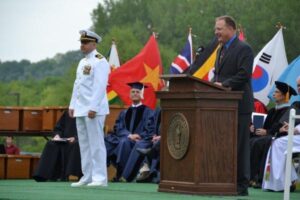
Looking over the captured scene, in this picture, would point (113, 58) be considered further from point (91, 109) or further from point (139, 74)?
point (91, 109)

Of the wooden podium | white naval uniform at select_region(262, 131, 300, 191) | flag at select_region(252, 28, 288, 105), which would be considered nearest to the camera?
the wooden podium

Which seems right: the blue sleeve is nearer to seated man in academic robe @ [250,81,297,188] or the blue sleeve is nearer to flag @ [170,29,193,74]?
seated man in academic robe @ [250,81,297,188]

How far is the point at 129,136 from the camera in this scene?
1758cm

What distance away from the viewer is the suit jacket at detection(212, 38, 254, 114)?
1212cm

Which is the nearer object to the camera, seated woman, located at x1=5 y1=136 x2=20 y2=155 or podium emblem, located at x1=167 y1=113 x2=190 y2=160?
podium emblem, located at x1=167 y1=113 x2=190 y2=160

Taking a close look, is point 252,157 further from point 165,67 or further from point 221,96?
Answer: point 165,67

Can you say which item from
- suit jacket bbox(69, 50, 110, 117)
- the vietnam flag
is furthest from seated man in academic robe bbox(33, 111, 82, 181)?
the vietnam flag

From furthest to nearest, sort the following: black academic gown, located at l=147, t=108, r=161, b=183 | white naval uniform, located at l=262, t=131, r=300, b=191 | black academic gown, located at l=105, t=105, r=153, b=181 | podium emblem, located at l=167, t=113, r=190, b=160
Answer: black academic gown, located at l=105, t=105, r=153, b=181, black academic gown, located at l=147, t=108, r=161, b=183, white naval uniform, located at l=262, t=131, r=300, b=191, podium emblem, located at l=167, t=113, r=190, b=160

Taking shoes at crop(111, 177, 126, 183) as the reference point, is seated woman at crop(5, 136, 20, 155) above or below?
above

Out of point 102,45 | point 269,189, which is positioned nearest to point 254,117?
point 269,189

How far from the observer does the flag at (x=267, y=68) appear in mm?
19781

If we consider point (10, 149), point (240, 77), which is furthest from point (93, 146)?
point (10, 149)

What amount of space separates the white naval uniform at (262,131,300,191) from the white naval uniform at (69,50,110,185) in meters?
2.20

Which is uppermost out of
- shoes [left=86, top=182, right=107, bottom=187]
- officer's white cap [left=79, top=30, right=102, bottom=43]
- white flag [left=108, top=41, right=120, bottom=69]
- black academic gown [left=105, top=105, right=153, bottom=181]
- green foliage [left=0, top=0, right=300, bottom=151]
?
green foliage [left=0, top=0, right=300, bottom=151]
